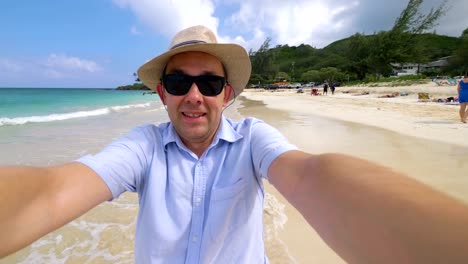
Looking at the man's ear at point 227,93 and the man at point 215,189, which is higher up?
the man's ear at point 227,93

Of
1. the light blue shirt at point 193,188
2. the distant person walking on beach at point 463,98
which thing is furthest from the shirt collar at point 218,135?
the distant person walking on beach at point 463,98

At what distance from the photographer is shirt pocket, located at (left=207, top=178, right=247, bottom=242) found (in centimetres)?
128

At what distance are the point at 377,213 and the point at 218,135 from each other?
95 cm

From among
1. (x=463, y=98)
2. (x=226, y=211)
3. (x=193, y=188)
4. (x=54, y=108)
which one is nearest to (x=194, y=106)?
(x=193, y=188)

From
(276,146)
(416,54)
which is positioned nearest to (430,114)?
(276,146)

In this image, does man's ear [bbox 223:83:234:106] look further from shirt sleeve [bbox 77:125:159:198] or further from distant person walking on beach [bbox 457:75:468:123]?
distant person walking on beach [bbox 457:75:468:123]

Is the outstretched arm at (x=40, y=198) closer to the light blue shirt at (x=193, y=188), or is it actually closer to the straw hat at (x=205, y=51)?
the light blue shirt at (x=193, y=188)

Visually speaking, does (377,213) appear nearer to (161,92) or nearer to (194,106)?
(194,106)

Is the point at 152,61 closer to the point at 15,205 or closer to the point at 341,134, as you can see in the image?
the point at 15,205

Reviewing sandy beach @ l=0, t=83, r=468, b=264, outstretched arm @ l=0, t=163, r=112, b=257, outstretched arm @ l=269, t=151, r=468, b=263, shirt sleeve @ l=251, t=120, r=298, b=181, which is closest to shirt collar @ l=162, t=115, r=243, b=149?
shirt sleeve @ l=251, t=120, r=298, b=181

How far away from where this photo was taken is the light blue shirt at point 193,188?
1.24 metres

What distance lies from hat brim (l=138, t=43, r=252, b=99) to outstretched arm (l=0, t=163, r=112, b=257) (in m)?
0.80

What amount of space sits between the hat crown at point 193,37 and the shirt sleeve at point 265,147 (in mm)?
611

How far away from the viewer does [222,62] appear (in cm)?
171
